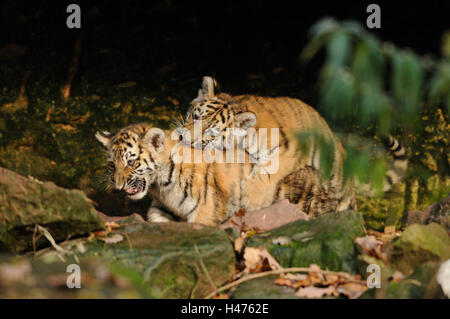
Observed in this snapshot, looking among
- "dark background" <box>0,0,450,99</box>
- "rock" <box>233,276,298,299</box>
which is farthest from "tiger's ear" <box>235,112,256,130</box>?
"rock" <box>233,276,298,299</box>

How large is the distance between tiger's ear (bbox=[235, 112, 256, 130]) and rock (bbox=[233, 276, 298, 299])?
9.56ft

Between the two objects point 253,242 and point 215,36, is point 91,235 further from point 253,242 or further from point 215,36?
point 215,36

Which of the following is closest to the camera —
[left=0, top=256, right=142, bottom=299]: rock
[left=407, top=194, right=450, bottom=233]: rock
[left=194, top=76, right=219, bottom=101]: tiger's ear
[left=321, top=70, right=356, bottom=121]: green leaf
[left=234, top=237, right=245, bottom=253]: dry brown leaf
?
[left=321, top=70, right=356, bottom=121]: green leaf

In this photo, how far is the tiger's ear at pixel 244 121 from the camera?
6.80m

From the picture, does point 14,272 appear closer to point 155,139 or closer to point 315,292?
point 315,292

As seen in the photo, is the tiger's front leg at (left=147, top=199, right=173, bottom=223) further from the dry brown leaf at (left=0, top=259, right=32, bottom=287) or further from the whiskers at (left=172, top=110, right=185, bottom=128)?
the dry brown leaf at (left=0, top=259, right=32, bottom=287)

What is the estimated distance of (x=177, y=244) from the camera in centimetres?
436

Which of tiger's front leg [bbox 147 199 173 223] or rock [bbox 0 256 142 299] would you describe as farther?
tiger's front leg [bbox 147 199 173 223]

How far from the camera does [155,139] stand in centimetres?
607

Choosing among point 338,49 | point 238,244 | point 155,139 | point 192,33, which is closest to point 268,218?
point 238,244

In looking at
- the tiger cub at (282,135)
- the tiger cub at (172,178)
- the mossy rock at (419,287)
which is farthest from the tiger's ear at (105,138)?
the mossy rock at (419,287)

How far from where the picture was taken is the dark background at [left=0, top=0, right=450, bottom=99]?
691 cm

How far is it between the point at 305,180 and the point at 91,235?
2.90 m

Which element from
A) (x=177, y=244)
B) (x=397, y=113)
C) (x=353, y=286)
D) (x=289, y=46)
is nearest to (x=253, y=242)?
(x=177, y=244)
